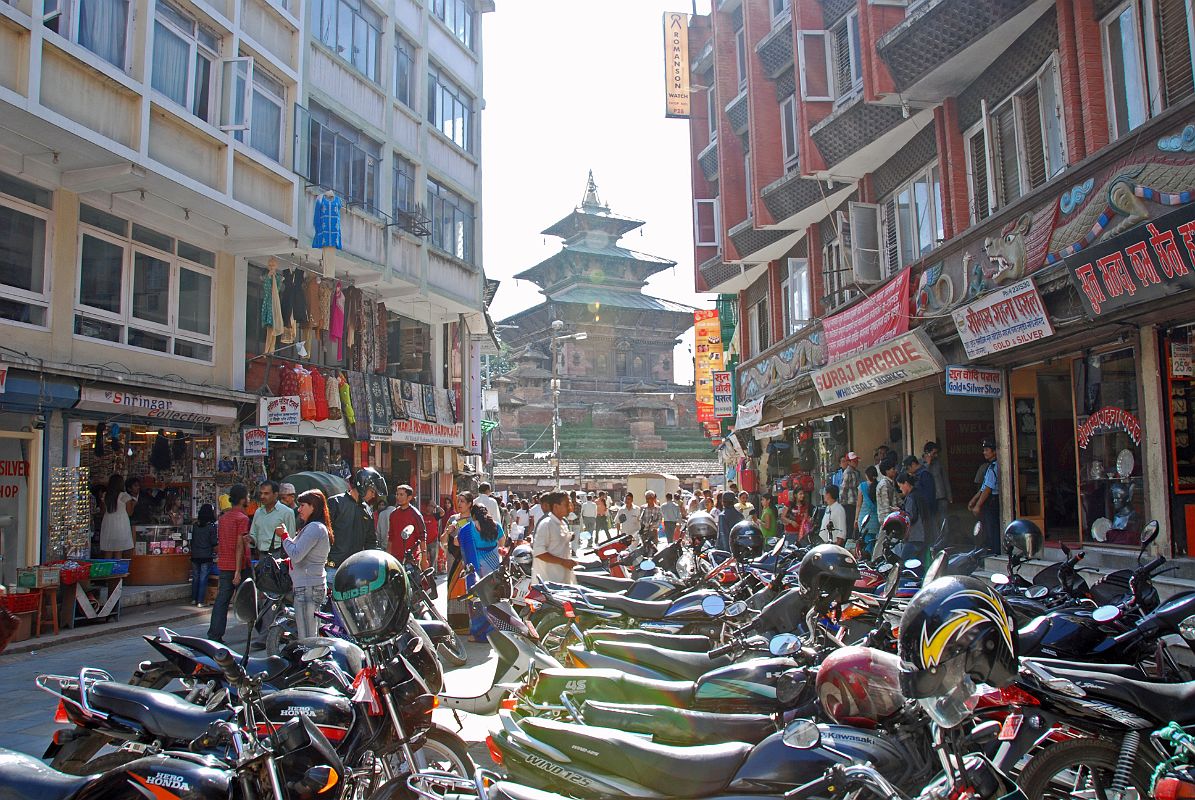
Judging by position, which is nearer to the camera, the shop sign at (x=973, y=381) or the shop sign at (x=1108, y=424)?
the shop sign at (x=1108, y=424)

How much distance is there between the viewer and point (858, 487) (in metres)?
13.7

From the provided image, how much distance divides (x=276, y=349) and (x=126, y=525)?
408cm

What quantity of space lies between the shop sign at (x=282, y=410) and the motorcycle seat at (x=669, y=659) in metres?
10.6

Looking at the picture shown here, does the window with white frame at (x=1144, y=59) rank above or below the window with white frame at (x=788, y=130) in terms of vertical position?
below

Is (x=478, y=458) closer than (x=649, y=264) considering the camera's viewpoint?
Yes

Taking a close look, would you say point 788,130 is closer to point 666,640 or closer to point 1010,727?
point 666,640

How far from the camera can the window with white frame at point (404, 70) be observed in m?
20.2

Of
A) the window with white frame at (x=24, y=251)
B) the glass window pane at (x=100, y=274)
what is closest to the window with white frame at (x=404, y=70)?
the glass window pane at (x=100, y=274)

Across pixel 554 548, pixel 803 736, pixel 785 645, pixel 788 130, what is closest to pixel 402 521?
pixel 554 548

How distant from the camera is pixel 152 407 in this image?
12492 millimetres

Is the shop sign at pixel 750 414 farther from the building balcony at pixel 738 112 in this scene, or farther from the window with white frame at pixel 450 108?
the window with white frame at pixel 450 108

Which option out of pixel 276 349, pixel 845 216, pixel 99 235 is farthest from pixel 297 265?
pixel 845 216

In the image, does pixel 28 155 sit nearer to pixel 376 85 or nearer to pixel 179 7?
pixel 179 7

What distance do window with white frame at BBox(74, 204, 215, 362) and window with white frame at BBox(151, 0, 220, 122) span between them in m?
1.94
